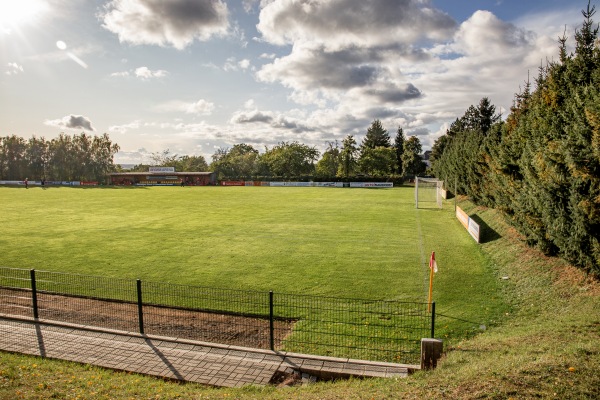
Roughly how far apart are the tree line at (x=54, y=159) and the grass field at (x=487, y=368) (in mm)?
113134

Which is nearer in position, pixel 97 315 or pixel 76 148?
pixel 97 315

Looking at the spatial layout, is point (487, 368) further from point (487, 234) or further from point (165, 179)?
point (165, 179)

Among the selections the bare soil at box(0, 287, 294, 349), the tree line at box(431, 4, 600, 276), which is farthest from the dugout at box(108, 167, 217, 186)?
the bare soil at box(0, 287, 294, 349)

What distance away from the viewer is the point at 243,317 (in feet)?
37.4

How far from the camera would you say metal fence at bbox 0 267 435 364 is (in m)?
9.35

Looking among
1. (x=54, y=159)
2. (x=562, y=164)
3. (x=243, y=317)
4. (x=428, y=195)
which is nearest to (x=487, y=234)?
(x=562, y=164)

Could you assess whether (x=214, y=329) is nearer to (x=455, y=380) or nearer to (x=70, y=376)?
(x=70, y=376)

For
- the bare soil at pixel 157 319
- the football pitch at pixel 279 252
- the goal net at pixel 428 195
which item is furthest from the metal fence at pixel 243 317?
the goal net at pixel 428 195

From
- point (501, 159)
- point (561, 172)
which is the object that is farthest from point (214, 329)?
point (501, 159)

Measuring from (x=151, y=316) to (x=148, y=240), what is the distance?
11984mm

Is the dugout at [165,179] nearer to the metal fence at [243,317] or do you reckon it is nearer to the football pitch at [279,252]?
the football pitch at [279,252]

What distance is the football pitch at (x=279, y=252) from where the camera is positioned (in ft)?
45.8

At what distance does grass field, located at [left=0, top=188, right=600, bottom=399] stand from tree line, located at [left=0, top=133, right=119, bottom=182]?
113134 millimetres

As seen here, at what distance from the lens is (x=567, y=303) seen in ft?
37.0
